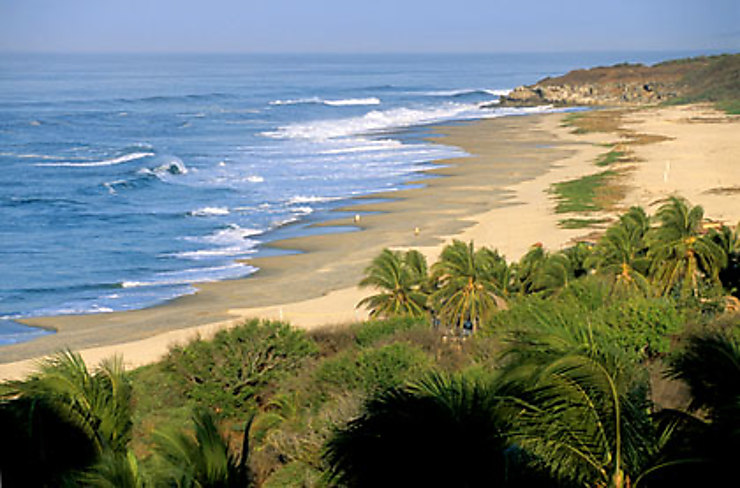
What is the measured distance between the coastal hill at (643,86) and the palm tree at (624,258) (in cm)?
7699

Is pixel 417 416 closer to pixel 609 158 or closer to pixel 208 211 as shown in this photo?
pixel 208 211

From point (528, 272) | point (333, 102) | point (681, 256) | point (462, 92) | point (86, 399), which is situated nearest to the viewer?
point (86, 399)

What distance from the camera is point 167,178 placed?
57125 mm

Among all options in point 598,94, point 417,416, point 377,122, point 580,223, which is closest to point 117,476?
point 417,416

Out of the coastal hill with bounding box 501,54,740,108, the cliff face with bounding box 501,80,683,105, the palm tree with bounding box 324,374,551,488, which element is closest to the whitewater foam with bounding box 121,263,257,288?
the palm tree with bounding box 324,374,551,488

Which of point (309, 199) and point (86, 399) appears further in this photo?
point (309, 199)

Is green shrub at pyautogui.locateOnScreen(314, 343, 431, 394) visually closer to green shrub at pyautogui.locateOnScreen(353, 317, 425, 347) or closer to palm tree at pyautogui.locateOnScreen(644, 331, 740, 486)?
green shrub at pyautogui.locateOnScreen(353, 317, 425, 347)

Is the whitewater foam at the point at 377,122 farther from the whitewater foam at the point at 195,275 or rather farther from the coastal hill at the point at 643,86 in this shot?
the whitewater foam at the point at 195,275

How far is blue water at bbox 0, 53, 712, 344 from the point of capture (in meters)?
33.5

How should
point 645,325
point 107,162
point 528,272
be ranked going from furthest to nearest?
point 107,162 < point 528,272 < point 645,325

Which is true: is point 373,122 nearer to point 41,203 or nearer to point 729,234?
point 41,203

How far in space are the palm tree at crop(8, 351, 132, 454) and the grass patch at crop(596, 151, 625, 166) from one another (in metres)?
48.1

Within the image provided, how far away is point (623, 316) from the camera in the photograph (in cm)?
1661

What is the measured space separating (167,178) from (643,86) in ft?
258
